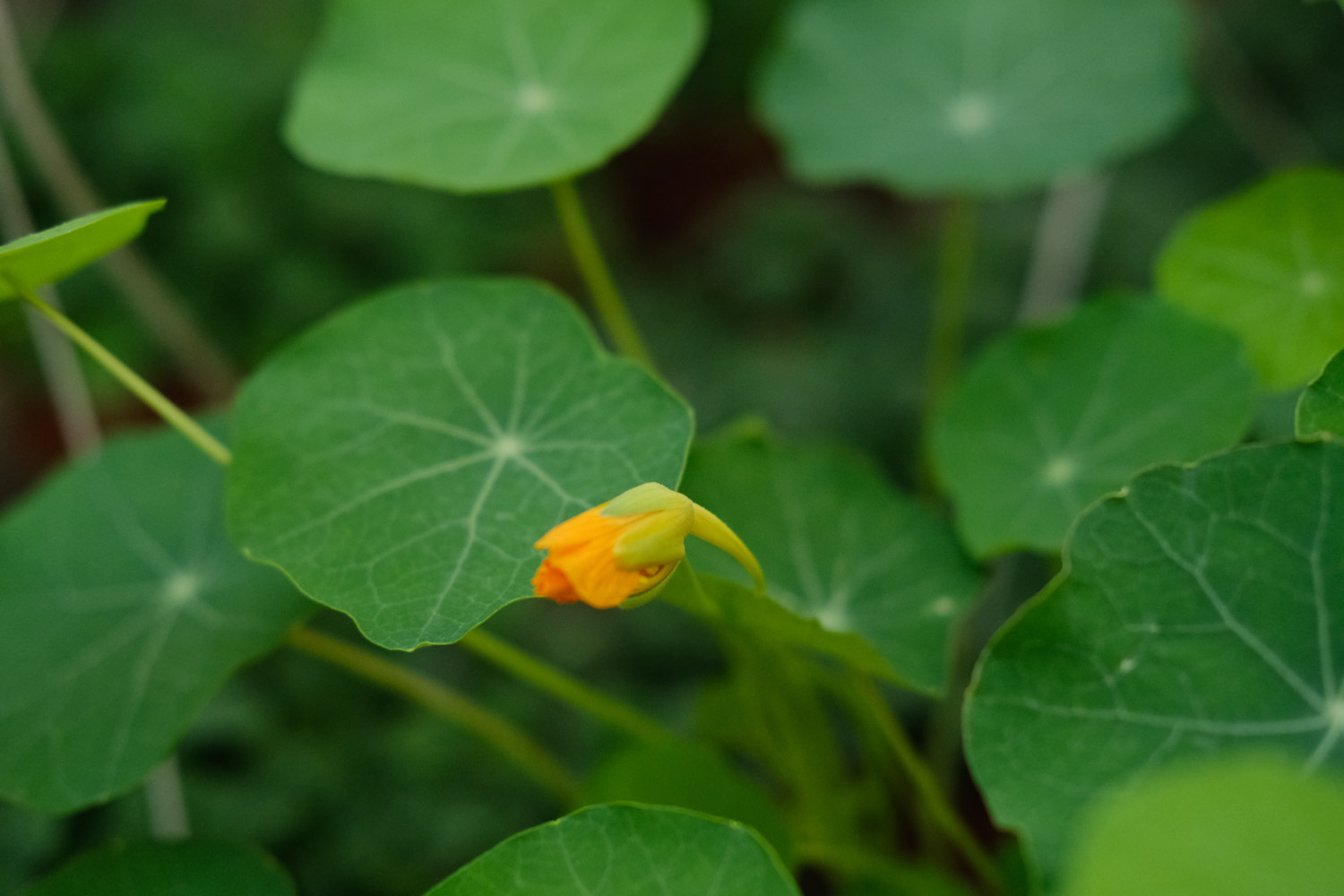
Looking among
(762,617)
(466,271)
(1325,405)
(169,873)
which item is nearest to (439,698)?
(169,873)

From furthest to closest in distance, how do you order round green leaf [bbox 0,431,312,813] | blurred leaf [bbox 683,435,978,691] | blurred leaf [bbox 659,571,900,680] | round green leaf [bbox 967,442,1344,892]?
blurred leaf [bbox 683,435,978,691] → round green leaf [bbox 0,431,312,813] → blurred leaf [bbox 659,571,900,680] → round green leaf [bbox 967,442,1344,892]

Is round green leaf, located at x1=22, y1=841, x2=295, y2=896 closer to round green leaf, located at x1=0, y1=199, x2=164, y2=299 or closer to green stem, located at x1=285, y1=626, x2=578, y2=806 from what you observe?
green stem, located at x1=285, y1=626, x2=578, y2=806

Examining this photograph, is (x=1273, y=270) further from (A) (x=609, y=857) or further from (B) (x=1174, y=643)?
(A) (x=609, y=857)

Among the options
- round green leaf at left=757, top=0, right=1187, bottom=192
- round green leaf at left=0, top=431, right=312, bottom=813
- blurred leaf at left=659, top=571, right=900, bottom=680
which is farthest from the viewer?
round green leaf at left=757, top=0, right=1187, bottom=192

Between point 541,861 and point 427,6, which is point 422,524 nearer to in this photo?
point 541,861

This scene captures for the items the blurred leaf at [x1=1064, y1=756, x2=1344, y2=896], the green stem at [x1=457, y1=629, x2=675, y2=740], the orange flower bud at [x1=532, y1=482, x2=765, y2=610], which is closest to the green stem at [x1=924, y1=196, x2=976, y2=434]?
the green stem at [x1=457, y1=629, x2=675, y2=740]
